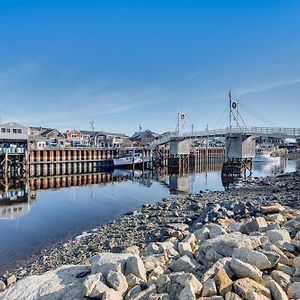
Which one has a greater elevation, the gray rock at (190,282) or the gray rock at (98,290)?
the gray rock at (190,282)

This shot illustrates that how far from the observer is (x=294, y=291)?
439 centimetres

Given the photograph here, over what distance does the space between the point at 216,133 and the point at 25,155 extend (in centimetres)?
2919

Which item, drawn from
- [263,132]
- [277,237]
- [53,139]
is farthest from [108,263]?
[53,139]

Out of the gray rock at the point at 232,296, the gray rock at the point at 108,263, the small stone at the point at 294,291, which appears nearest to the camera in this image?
the gray rock at the point at 232,296

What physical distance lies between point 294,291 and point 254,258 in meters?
0.83

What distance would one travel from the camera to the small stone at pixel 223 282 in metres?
4.43

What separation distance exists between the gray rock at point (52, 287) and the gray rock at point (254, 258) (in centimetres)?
285

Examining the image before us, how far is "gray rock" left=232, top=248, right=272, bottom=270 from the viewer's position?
5.07 meters

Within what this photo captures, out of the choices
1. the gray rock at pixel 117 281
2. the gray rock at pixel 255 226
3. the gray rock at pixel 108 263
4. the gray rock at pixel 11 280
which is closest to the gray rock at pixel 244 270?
the gray rock at pixel 117 281

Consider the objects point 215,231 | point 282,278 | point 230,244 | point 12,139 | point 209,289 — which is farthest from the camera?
point 12,139

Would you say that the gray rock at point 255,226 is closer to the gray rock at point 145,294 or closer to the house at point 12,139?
the gray rock at point 145,294

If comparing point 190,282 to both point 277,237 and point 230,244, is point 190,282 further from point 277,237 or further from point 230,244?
point 277,237

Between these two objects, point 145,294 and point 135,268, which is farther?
point 135,268

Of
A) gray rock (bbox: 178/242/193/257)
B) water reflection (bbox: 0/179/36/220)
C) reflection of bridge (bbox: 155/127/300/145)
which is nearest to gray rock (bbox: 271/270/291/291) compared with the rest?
gray rock (bbox: 178/242/193/257)
